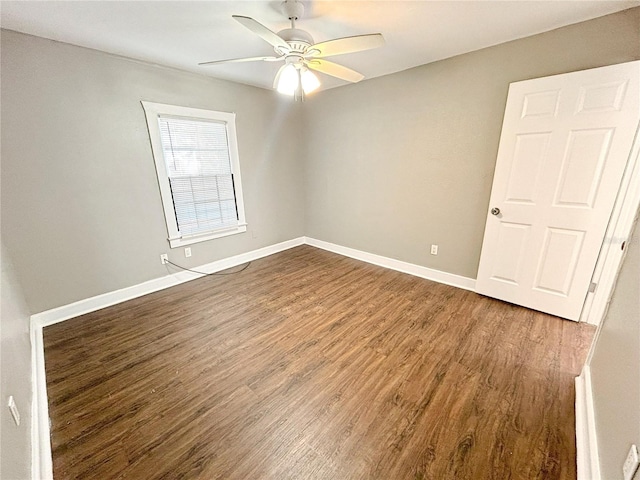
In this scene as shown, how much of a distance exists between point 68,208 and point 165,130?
1227mm

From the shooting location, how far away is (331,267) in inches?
145

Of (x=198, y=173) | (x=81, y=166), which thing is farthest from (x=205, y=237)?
(x=81, y=166)

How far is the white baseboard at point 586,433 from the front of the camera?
46.3 inches

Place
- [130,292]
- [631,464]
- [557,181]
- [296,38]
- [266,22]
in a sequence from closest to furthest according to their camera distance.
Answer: [631,464], [296,38], [266,22], [557,181], [130,292]

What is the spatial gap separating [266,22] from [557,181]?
2.75m

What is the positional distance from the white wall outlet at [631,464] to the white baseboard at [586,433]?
1.02 ft

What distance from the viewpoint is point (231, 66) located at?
2762 mm

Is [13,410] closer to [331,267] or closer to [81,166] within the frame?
[81,166]

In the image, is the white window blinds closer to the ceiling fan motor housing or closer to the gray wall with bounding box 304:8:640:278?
the gray wall with bounding box 304:8:640:278

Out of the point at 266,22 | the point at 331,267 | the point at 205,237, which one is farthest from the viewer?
the point at 331,267

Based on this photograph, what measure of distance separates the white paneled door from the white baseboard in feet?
3.22

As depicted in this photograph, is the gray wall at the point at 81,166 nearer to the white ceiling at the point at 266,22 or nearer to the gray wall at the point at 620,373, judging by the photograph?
the white ceiling at the point at 266,22

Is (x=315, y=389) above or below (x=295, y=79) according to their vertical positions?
below

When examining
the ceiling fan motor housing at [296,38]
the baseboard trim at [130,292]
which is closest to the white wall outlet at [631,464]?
the ceiling fan motor housing at [296,38]
